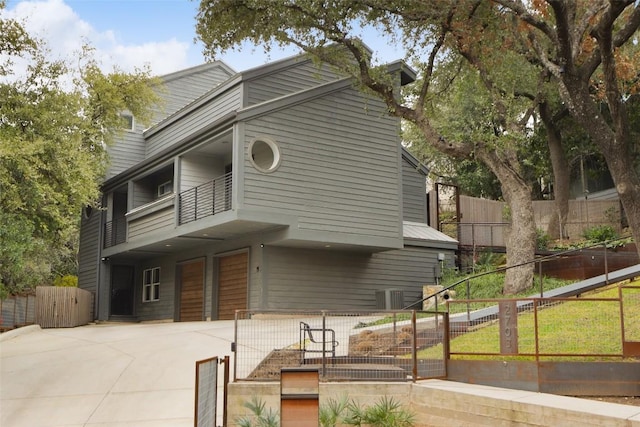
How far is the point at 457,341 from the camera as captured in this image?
11656mm

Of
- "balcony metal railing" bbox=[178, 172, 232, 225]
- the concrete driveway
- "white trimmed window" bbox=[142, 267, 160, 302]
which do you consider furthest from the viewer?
"white trimmed window" bbox=[142, 267, 160, 302]

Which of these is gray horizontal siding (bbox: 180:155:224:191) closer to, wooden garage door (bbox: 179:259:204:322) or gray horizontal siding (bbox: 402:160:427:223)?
wooden garage door (bbox: 179:259:204:322)

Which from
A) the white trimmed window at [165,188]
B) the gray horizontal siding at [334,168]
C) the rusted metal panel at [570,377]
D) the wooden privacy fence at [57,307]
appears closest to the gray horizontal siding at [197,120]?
the white trimmed window at [165,188]

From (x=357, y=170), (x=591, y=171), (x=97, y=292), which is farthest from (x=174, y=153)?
(x=591, y=171)

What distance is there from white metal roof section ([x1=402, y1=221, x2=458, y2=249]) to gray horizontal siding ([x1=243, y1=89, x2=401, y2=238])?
2.57 metres

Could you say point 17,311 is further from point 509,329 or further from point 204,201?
point 509,329

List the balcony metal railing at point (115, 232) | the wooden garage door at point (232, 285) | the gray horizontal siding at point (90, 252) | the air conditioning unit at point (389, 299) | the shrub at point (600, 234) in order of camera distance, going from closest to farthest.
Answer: the wooden garage door at point (232, 285)
the air conditioning unit at point (389, 299)
the shrub at point (600, 234)
the balcony metal railing at point (115, 232)
the gray horizontal siding at point (90, 252)

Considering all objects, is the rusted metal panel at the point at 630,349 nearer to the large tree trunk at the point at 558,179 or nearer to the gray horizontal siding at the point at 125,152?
the large tree trunk at the point at 558,179

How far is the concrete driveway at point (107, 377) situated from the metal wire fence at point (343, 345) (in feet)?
4.03

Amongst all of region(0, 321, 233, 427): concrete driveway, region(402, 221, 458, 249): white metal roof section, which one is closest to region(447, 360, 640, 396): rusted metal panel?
region(0, 321, 233, 427): concrete driveway

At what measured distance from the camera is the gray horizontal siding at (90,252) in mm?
27531

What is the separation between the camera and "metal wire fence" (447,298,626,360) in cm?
1009

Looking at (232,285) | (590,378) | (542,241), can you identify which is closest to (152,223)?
(232,285)

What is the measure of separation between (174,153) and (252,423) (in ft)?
47.0
